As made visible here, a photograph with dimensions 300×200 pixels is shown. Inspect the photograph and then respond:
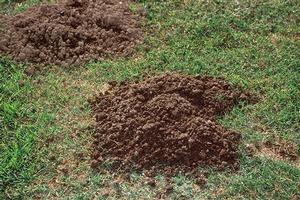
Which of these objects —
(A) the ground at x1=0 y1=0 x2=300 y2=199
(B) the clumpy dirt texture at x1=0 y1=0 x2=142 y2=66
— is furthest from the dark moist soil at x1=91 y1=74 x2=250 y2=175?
(B) the clumpy dirt texture at x1=0 y1=0 x2=142 y2=66

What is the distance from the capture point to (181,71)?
5.65 m

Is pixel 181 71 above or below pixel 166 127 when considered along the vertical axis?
above

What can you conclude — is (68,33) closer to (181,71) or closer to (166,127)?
(181,71)

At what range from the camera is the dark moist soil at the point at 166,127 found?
473 cm

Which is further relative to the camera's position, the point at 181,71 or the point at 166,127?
the point at 181,71

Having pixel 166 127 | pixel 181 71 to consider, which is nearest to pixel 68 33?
pixel 181 71

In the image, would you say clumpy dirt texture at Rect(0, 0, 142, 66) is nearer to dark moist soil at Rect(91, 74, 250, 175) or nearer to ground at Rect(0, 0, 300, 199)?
ground at Rect(0, 0, 300, 199)

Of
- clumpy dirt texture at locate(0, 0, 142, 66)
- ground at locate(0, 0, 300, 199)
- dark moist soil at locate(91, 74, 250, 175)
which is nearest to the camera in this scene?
ground at locate(0, 0, 300, 199)

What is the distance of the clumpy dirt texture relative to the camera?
5.94m

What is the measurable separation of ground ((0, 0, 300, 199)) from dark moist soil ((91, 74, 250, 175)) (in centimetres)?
12

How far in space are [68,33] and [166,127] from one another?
194 cm

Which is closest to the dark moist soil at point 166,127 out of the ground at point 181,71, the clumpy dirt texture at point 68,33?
the ground at point 181,71

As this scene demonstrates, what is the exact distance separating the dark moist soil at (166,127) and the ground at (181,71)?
12 cm

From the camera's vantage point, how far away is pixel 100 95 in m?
5.43
